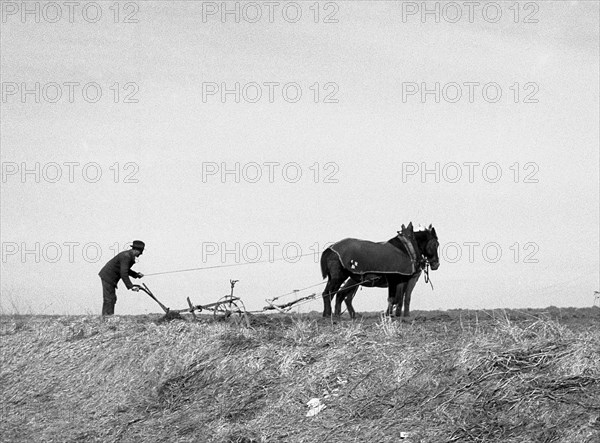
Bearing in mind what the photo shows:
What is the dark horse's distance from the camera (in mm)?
16562

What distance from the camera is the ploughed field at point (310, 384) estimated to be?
30.3 feet

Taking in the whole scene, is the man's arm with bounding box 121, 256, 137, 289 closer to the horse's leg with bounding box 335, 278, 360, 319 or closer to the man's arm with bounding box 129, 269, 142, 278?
the man's arm with bounding box 129, 269, 142, 278

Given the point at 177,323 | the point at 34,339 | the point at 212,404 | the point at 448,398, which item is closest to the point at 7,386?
the point at 34,339

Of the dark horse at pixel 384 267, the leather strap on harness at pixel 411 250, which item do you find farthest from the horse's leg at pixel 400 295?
the leather strap on harness at pixel 411 250

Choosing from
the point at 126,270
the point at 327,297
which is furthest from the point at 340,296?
the point at 126,270

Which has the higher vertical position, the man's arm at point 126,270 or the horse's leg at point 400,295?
the man's arm at point 126,270

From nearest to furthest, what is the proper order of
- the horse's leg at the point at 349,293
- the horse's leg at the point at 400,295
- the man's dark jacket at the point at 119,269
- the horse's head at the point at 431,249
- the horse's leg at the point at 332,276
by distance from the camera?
the horse's leg at the point at 332,276, the horse's leg at the point at 349,293, the horse's leg at the point at 400,295, the man's dark jacket at the point at 119,269, the horse's head at the point at 431,249

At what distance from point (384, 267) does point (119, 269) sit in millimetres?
5703

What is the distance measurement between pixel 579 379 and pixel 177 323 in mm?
6872

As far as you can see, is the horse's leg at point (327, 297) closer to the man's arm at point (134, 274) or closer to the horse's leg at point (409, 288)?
the horse's leg at point (409, 288)

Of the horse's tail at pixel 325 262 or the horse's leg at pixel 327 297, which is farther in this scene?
the horse's tail at pixel 325 262

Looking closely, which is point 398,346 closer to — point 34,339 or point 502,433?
point 502,433

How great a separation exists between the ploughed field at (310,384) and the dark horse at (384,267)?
10.1 ft

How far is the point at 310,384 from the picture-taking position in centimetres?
1052
